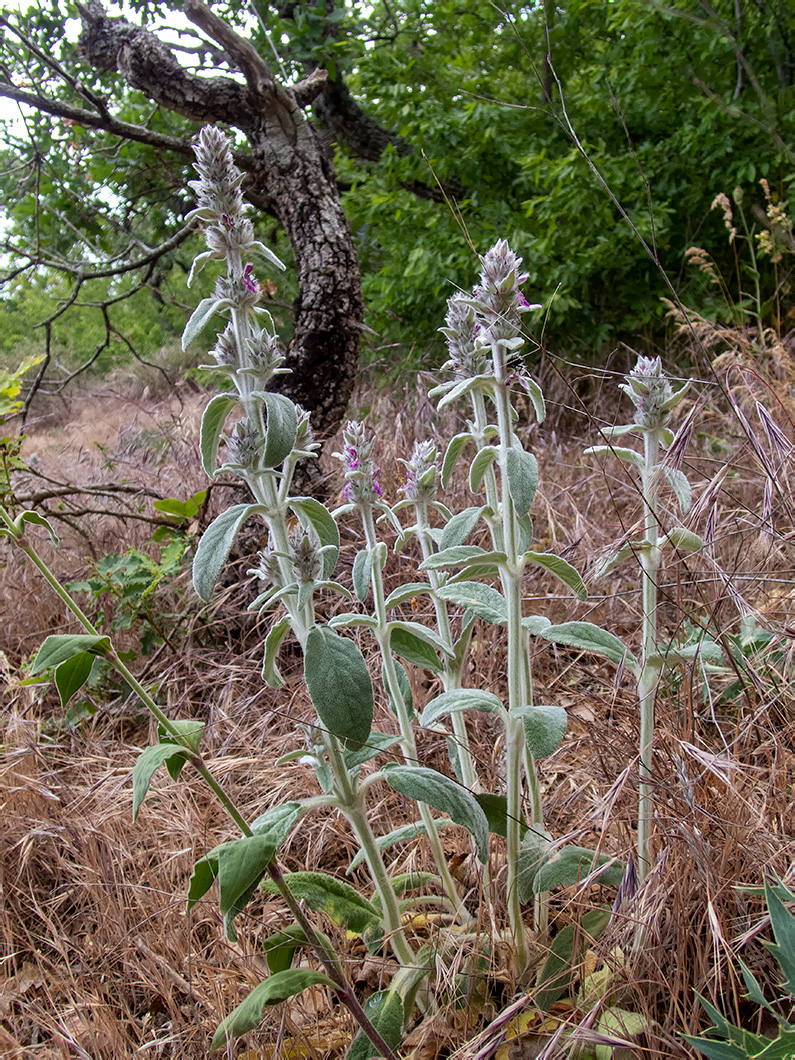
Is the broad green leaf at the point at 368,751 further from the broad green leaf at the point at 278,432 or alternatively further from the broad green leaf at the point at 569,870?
the broad green leaf at the point at 278,432

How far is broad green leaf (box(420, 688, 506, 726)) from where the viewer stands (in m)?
0.95

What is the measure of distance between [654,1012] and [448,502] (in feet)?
5.96

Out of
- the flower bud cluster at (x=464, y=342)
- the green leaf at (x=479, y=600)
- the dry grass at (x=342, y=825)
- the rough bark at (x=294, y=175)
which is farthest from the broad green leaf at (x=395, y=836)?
the rough bark at (x=294, y=175)

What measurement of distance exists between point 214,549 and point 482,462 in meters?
0.43

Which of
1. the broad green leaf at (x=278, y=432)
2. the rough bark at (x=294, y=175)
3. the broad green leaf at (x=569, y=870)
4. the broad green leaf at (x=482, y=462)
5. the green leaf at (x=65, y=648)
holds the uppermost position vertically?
Result: the rough bark at (x=294, y=175)

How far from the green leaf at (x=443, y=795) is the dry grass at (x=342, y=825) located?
12 centimetres

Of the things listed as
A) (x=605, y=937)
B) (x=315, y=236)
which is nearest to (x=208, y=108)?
(x=315, y=236)

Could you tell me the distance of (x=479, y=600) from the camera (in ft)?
3.51

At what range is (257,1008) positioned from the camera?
2.78 feet

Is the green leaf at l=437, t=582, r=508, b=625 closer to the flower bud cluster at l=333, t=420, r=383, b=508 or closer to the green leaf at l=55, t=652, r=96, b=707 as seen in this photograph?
the flower bud cluster at l=333, t=420, r=383, b=508

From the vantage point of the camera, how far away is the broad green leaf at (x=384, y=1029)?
917 mm

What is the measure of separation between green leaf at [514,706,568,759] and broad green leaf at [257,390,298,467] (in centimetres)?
47

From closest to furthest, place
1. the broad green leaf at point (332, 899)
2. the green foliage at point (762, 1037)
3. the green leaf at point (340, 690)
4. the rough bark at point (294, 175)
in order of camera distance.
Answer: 1. the green foliage at point (762, 1037)
2. the green leaf at point (340, 690)
3. the broad green leaf at point (332, 899)
4. the rough bark at point (294, 175)

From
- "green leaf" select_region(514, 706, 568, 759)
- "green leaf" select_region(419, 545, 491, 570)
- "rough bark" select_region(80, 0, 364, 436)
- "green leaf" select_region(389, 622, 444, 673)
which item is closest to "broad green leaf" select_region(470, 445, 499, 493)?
"green leaf" select_region(419, 545, 491, 570)
